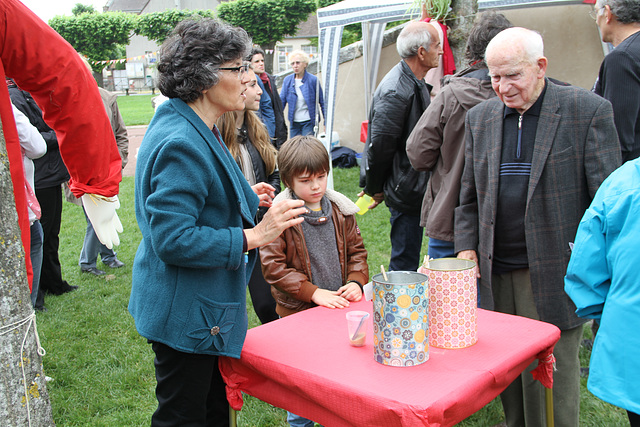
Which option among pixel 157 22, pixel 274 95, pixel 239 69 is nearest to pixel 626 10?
pixel 239 69

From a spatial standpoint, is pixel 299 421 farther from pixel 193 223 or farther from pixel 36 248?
pixel 36 248

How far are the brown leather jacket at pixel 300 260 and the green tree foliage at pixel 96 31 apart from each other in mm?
55947

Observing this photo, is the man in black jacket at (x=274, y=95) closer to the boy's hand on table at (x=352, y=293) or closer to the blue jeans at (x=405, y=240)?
the blue jeans at (x=405, y=240)

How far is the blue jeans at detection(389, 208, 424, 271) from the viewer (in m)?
3.76

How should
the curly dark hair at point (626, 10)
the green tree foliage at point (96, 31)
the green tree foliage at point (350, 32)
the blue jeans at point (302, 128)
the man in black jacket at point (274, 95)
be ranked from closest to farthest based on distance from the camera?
the curly dark hair at point (626, 10) < the man in black jacket at point (274, 95) < the blue jeans at point (302, 128) < the green tree foliage at point (350, 32) < the green tree foliage at point (96, 31)

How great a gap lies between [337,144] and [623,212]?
9.50m

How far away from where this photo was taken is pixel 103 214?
221 centimetres

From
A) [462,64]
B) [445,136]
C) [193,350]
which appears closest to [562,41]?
[462,64]

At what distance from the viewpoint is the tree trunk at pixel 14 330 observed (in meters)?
1.49

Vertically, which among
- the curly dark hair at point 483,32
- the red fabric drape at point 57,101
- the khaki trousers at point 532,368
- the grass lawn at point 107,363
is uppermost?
the curly dark hair at point 483,32

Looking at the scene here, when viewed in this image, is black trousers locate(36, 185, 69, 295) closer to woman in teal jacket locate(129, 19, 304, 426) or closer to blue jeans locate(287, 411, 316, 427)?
blue jeans locate(287, 411, 316, 427)

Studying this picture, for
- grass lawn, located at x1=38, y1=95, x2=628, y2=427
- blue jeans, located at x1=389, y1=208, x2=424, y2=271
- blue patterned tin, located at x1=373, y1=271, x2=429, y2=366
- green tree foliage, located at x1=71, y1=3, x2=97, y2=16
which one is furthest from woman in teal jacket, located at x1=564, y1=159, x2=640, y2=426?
green tree foliage, located at x1=71, y1=3, x2=97, y2=16

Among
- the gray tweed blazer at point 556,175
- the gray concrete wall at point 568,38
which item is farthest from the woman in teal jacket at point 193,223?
the gray concrete wall at point 568,38

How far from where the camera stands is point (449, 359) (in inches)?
67.2
